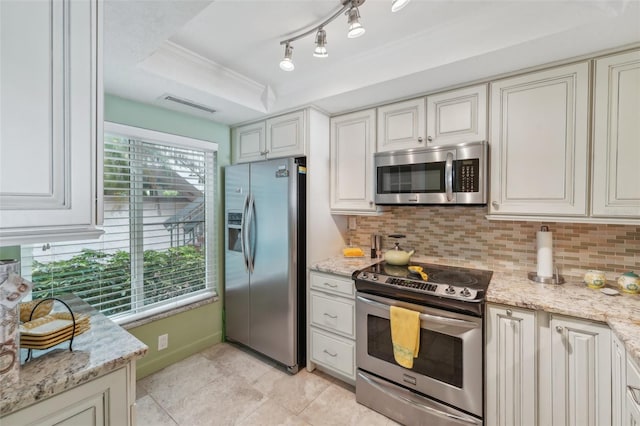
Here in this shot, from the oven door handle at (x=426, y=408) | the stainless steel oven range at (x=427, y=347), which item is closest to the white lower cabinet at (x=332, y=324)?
the stainless steel oven range at (x=427, y=347)

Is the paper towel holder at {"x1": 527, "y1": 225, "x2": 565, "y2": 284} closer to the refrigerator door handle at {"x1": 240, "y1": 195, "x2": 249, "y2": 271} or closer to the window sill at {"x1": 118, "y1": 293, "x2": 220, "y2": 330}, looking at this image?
the refrigerator door handle at {"x1": 240, "y1": 195, "x2": 249, "y2": 271}

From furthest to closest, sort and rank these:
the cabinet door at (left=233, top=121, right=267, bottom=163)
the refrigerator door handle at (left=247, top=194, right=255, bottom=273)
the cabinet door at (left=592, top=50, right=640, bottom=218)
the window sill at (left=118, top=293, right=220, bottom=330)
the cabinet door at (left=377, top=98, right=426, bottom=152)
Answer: the cabinet door at (left=233, top=121, right=267, bottom=163) → the refrigerator door handle at (left=247, top=194, right=255, bottom=273) → the window sill at (left=118, top=293, right=220, bottom=330) → the cabinet door at (left=377, top=98, right=426, bottom=152) → the cabinet door at (left=592, top=50, right=640, bottom=218)

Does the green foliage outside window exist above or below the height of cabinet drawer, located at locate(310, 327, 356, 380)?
above

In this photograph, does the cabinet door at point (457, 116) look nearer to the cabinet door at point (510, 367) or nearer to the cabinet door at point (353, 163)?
the cabinet door at point (353, 163)

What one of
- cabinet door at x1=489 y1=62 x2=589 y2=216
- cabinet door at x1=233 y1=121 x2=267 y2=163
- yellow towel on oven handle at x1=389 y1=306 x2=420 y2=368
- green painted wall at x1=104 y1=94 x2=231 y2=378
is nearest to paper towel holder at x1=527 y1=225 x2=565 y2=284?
cabinet door at x1=489 y1=62 x2=589 y2=216

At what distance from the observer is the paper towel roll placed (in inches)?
69.4

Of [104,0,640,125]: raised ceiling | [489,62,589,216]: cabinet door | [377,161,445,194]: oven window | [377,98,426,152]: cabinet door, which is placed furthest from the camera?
[377,98,426,152]: cabinet door

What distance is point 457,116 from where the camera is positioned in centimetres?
191

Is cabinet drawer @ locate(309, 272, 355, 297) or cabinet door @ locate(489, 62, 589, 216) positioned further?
cabinet drawer @ locate(309, 272, 355, 297)

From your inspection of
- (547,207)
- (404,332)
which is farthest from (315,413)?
→ (547,207)

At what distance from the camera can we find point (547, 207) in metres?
1.66

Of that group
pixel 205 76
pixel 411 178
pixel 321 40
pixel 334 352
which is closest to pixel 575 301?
pixel 411 178

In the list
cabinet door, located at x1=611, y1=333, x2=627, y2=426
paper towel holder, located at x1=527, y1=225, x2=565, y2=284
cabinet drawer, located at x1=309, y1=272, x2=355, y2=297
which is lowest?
cabinet door, located at x1=611, y1=333, x2=627, y2=426

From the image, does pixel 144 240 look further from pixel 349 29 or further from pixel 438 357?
pixel 438 357
